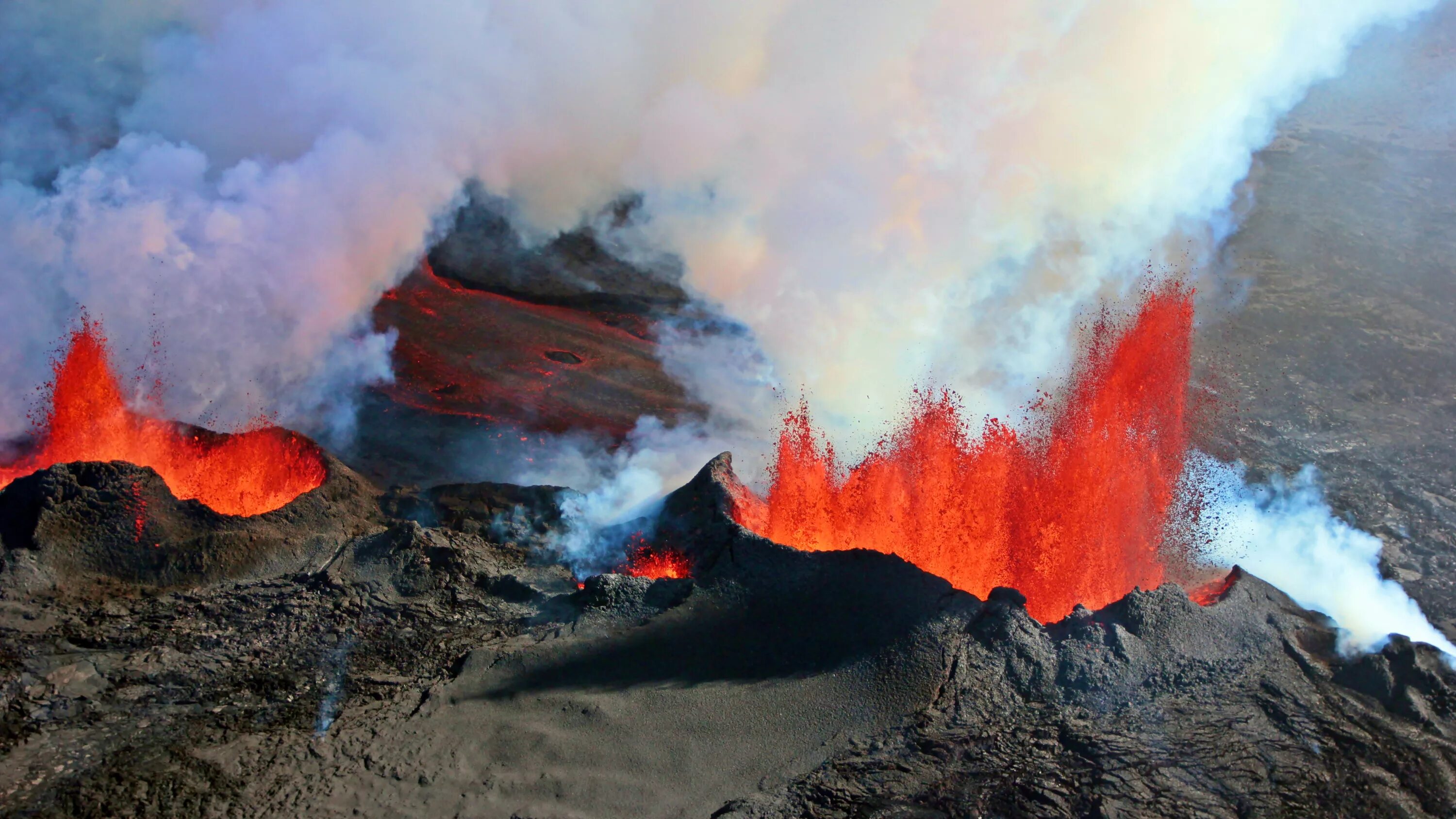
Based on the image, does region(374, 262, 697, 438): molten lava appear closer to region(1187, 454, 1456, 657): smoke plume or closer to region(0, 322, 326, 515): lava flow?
region(0, 322, 326, 515): lava flow

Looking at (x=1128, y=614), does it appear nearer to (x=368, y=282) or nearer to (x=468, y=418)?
(x=468, y=418)

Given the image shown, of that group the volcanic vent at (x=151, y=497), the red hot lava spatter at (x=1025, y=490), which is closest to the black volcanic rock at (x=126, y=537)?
the volcanic vent at (x=151, y=497)

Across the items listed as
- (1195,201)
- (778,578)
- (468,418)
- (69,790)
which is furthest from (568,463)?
(1195,201)

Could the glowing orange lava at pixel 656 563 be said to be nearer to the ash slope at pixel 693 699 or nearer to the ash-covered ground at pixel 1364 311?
the ash slope at pixel 693 699

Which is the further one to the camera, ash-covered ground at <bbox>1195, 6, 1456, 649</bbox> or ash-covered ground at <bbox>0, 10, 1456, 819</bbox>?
ash-covered ground at <bbox>1195, 6, 1456, 649</bbox>

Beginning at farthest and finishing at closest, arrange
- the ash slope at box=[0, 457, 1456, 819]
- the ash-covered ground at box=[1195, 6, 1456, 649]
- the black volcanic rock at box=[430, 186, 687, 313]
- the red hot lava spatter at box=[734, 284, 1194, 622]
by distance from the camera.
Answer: the black volcanic rock at box=[430, 186, 687, 313] < the ash-covered ground at box=[1195, 6, 1456, 649] < the red hot lava spatter at box=[734, 284, 1194, 622] < the ash slope at box=[0, 457, 1456, 819]

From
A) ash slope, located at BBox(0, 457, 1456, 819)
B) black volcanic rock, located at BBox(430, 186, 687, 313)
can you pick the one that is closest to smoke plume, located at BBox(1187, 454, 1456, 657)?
ash slope, located at BBox(0, 457, 1456, 819)

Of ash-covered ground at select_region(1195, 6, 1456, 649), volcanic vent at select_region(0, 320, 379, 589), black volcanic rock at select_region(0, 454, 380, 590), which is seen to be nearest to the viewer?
black volcanic rock at select_region(0, 454, 380, 590)
